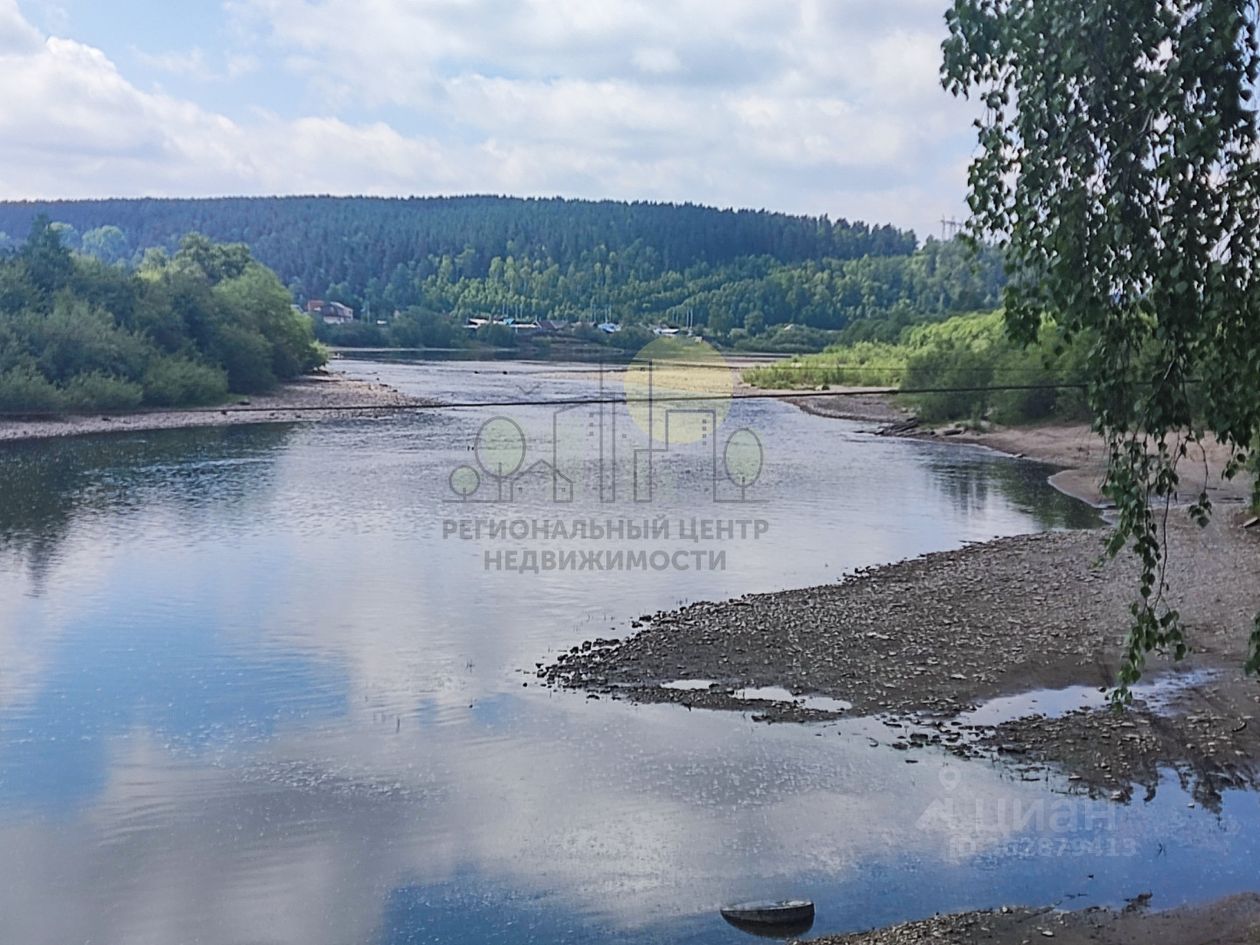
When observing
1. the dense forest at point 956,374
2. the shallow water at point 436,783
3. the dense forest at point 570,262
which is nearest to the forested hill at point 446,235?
the dense forest at point 570,262

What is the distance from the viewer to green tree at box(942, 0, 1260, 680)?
16.1ft

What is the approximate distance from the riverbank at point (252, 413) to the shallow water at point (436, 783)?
17.9 meters

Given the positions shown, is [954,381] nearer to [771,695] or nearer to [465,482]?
[465,482]

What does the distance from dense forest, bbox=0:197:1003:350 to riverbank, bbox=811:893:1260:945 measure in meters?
89.7

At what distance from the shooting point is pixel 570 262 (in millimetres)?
142750

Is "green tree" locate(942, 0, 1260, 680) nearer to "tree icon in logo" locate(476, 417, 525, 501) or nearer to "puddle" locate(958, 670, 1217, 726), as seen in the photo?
"puddle" locate(958, 670, 1217, 726)

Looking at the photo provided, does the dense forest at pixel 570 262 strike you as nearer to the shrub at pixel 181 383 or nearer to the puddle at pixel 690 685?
the shrub at pixel 181 383

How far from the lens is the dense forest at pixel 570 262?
123750 millimetres

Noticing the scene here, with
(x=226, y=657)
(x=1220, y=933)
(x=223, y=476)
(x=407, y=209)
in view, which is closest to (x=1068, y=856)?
(x=1220, y=933)

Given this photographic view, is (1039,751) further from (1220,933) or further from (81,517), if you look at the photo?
(81,517)

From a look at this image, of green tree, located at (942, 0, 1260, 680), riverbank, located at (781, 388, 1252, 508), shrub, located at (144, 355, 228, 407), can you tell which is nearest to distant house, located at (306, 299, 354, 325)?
shrub, located at (144, 355, 228, 407)

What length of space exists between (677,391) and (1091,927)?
68884 mm

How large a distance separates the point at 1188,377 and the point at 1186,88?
1.52 metres

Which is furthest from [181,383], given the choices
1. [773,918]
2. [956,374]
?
[773,918]
